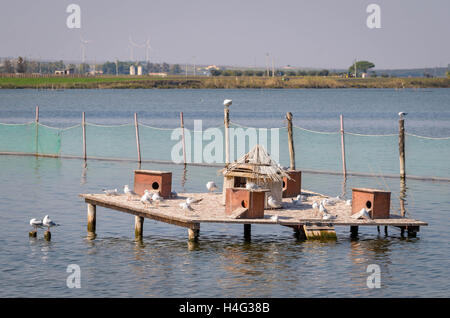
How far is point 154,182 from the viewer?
86.7 ft

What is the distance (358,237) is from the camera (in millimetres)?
24859

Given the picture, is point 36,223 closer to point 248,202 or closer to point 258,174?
point 248,202

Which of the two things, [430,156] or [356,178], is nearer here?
[356,178]

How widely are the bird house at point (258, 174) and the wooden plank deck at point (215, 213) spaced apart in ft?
2.33

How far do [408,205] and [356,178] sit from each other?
323 inches

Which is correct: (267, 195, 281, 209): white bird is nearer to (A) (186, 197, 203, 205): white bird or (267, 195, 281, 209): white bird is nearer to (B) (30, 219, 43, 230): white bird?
(A) (186, 197, 203, 205): white bird

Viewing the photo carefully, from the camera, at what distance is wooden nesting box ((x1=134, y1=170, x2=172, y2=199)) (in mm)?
26266

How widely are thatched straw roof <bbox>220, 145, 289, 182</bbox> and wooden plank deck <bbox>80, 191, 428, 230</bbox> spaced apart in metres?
1.06

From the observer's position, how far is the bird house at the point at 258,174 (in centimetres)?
2502

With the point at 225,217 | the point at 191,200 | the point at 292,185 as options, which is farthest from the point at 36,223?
the point at 292,185
